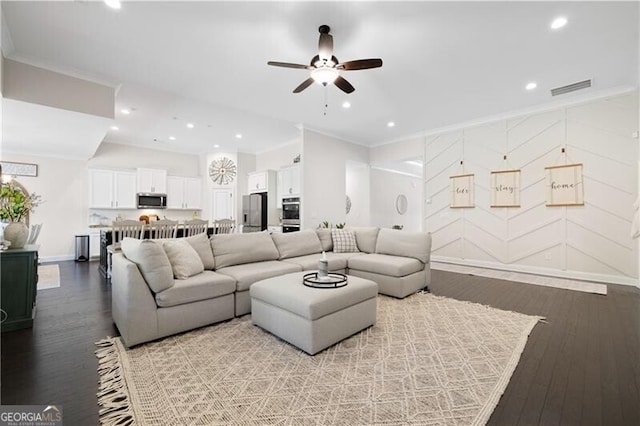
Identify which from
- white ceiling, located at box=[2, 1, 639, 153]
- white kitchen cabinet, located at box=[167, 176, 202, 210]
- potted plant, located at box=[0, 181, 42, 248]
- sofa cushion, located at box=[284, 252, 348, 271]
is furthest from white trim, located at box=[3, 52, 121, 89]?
white kitchen cabinet, located at box=[167, 176, 202, 210]

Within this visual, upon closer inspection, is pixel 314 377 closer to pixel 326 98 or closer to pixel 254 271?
pixel 254 271

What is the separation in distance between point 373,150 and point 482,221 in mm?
3345

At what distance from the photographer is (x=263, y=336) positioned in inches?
95.9

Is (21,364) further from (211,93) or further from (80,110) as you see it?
(211,93)

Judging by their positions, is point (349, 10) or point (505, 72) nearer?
point (349, 10)

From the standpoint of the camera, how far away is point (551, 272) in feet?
15.4

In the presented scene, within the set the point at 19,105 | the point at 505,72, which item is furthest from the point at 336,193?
the point at 19,105

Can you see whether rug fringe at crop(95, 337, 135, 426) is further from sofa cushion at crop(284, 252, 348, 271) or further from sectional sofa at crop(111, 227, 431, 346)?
sofa cushion at crop(284, 252, 348, 271)

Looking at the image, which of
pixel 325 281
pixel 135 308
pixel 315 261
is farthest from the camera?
pixel 315 261

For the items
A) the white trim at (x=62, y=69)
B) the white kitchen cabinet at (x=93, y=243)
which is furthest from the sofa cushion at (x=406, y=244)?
the white kitchen cabinet at (x=93, y=243)

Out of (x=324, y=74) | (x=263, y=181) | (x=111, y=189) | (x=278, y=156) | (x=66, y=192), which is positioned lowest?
(x=66, y=192)

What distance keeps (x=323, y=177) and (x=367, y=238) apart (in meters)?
2.22

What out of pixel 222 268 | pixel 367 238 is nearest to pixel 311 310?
pixel 222 268

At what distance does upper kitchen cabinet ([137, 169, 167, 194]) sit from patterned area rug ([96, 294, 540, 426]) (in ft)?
20.1
